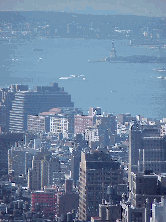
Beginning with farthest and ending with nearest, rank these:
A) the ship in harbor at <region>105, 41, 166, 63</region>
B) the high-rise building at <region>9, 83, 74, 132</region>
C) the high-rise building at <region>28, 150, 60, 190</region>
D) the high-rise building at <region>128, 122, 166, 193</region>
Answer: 1. the ship in harbor at <region>105, 41, 166, 63</region>
2. the high-rise building at <region>9, 83, 74, 132</region>
3. the high-rise building at <region>28, 150, 60, 190</region>
4. the high-rise building at <region>128, 122, 166, 193</region>

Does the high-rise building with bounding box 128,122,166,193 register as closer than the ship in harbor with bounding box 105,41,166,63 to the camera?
Yes

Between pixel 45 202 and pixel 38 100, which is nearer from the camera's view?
pixel 45 202

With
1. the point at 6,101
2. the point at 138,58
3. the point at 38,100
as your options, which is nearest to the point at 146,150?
the point at 6,101

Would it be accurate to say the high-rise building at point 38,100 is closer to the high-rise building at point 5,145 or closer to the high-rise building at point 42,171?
the high-rise building at point 5,145

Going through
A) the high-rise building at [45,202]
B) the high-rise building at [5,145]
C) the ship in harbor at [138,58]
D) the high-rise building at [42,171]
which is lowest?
the high-rise building at [45,202]

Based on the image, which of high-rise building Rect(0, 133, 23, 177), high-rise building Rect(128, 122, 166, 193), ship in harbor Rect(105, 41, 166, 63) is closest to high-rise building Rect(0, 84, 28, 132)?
high-rise building Rect(0, 133, 23, 177)

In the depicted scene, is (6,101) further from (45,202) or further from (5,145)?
(45,202)

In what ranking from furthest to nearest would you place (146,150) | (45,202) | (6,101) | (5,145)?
(6,101), (5,145), (146,150), (45,202)

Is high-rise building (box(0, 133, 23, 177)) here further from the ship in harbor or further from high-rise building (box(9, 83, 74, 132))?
the ship in harbor

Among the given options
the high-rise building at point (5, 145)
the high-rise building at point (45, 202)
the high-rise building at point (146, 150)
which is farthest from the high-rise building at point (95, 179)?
the high-rise building at point (5, 145)
